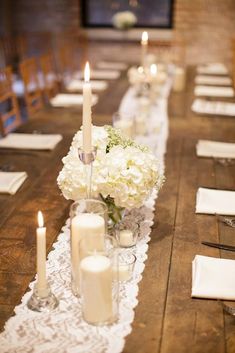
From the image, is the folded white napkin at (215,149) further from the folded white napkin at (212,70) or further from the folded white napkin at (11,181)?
the folded white napkin at (212,70)

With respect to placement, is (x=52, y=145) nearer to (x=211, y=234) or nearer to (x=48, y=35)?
(x=211, y=234)

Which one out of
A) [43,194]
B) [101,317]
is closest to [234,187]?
[43,194]

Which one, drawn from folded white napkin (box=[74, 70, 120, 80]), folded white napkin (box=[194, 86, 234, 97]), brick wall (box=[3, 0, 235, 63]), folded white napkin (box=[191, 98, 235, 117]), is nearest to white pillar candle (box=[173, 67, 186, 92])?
folded white napkin (box=[194, 86, 234, 97])

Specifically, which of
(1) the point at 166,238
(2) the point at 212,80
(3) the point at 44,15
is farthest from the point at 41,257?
(3) the point at 44,15

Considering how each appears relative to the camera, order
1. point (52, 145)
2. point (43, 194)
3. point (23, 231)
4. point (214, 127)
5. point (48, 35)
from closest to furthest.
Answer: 1. point (23, 231)
2. point (43, 194)
3. point (52, 145)
4. point (214, 127)
5. point (48, 35)

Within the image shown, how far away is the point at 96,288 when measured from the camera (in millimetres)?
1106

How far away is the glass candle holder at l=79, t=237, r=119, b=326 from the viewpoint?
1.10 metres

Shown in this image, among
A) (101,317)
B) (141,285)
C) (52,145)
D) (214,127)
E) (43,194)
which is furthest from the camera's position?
(214,127)

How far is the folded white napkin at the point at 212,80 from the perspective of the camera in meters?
4.24

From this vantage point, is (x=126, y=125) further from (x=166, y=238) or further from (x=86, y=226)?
(x=86, y=226)

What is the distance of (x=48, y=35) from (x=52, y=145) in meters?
5.00

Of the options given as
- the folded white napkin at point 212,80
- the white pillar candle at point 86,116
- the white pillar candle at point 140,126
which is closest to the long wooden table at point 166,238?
the white pillar candle at point 140,126

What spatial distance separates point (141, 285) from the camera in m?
1.31

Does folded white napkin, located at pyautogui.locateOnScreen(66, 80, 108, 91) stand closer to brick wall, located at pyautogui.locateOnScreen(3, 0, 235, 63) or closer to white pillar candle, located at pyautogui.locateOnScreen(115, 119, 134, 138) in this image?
white pillar candle, located at pyautogui.locateOnScreen(115, 119, 134, 138)
